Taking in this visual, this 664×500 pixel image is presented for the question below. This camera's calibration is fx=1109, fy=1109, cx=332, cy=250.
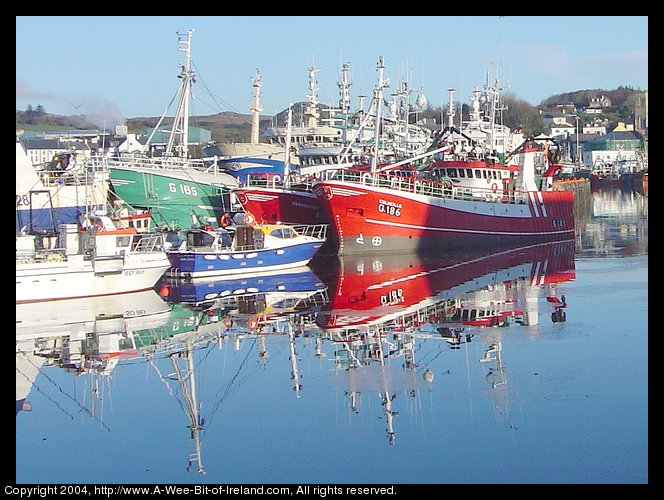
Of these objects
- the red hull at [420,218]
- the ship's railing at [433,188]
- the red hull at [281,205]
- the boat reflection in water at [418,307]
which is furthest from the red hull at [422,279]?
the red hull at [281,205]

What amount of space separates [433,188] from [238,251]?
9553 millimetres

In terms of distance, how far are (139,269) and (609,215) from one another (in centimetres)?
3498

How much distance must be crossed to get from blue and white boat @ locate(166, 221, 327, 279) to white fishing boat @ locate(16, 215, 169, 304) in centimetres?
178

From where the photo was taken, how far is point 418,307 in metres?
21.6

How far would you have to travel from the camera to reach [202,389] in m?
14.8

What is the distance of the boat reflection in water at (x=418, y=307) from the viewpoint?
1529 centimetres

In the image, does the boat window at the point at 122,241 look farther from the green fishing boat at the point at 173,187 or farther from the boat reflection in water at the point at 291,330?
the green fishing boat at the point at 173,187

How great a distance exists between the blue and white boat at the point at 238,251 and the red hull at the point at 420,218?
2.68m

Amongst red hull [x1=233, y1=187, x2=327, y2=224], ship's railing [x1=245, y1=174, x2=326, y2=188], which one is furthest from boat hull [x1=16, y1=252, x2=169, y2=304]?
ship's railing [x1=245, y1=174, x2=326, y2=188]

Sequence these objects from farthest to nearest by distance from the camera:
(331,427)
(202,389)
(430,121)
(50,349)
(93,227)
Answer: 1. (430,121)
2. (93,227)
3. (50,349)
4. (202,389)
5. (331,427)

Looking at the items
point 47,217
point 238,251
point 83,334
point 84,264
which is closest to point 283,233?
point 238,251

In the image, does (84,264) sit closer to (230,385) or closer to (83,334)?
(83,334)
